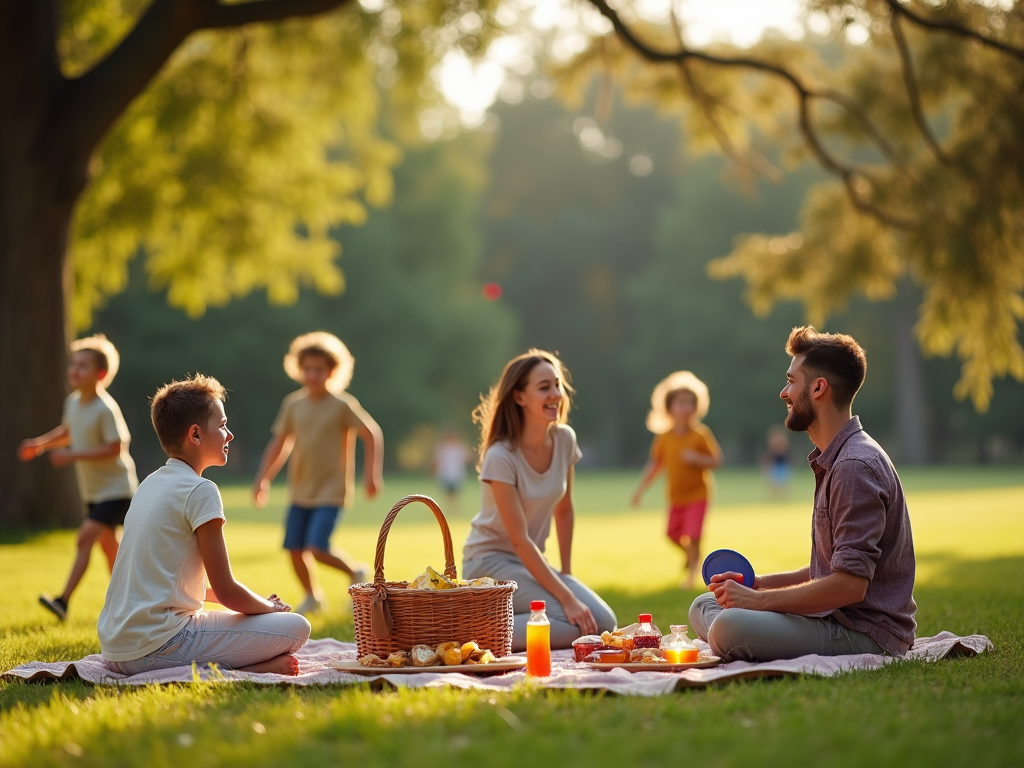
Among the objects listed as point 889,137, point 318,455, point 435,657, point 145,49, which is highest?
point 145,49

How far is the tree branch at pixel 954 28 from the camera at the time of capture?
12.6 meters

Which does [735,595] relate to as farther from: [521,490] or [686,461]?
[686,461]

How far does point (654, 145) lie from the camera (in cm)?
6994

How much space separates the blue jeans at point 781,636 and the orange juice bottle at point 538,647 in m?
0.89

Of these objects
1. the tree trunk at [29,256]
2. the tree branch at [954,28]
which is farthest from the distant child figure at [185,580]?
the tree trunk at [29,256]

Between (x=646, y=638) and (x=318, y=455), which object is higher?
(x=318, y=455)

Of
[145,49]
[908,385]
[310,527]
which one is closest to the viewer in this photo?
[310,527]

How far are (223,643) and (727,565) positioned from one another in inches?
97.5

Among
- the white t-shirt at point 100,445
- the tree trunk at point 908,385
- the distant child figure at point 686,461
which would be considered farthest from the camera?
the tree trunk at point 908,385

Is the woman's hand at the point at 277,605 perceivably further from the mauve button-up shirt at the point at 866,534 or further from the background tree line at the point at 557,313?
the background tree line at the point at 557,313

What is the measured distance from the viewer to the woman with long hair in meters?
6.50

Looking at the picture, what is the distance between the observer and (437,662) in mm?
5574

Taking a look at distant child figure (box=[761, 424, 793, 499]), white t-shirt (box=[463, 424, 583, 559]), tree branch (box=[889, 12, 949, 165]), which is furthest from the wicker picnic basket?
distant child figure (box=[761, 424, 793, 499])

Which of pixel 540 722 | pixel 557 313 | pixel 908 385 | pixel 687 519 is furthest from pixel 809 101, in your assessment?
pixel 557 313
